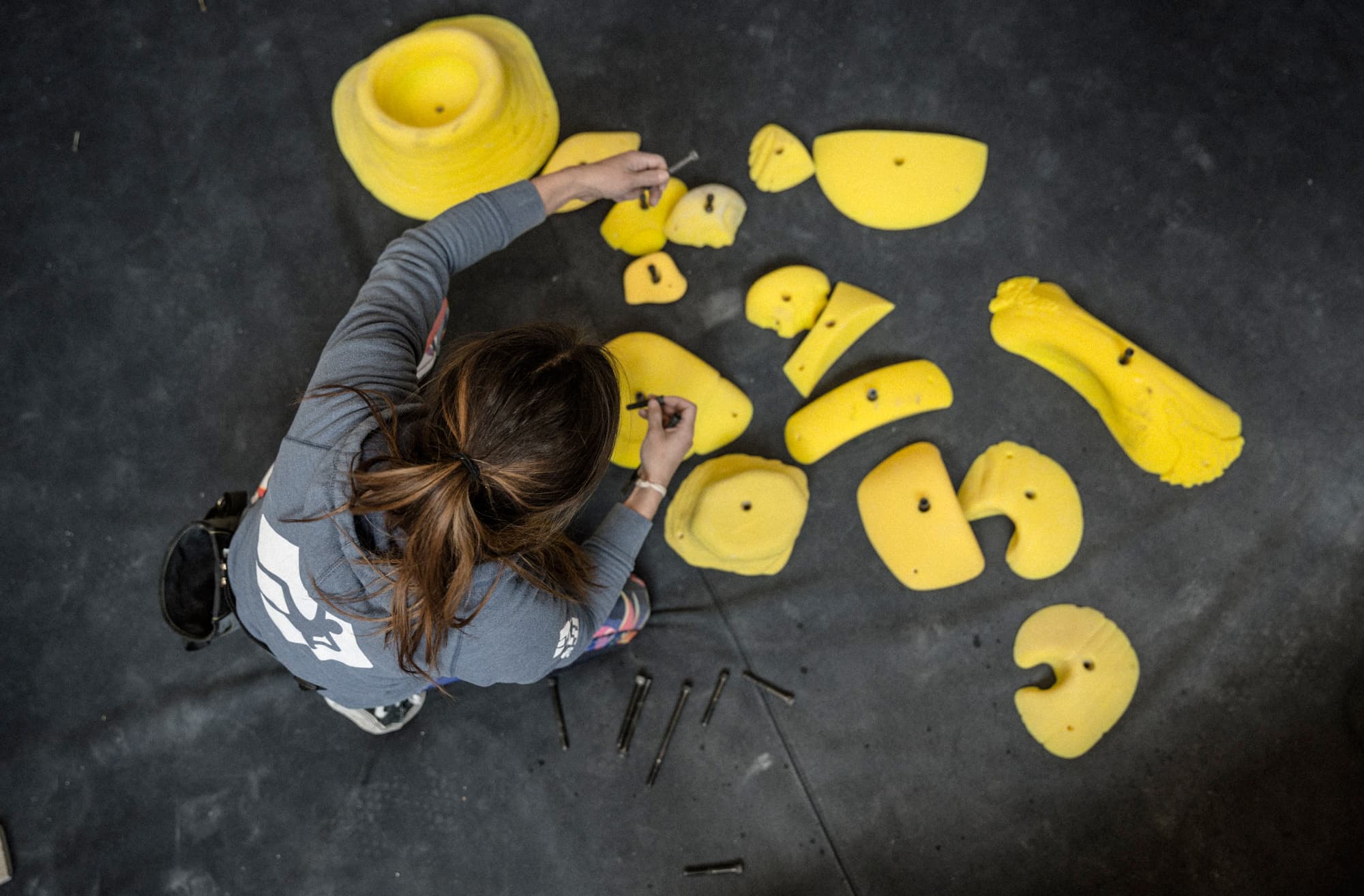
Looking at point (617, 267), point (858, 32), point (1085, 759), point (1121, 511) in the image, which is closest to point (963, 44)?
point (858, 32)

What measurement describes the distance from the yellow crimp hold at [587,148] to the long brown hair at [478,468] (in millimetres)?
928

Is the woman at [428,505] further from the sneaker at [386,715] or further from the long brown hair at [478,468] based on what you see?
the sneaker at [386,715]

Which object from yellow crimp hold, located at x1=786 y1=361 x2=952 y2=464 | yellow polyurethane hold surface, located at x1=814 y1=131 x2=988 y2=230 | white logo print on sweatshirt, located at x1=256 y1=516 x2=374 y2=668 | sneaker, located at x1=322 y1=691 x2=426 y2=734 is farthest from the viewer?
yellow polyurethane hold surface, located at x1=814 y1=131 x2=988 y2=230

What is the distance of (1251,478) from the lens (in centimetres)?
177

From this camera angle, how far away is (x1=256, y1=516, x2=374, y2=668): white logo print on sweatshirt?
1.10m

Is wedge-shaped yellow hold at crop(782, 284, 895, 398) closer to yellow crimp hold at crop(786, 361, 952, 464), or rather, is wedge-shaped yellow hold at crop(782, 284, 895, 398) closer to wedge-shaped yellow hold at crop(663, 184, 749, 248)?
yellow crimp hold at crop(786, 361, 952, 464)

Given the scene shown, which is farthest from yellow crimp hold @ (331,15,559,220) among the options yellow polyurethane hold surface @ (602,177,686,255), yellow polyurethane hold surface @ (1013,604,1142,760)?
yellow polyurethane hold surface @ (1013,604,1142,760)

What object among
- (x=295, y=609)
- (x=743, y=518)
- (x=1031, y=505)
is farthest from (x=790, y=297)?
(x=295, y=609)

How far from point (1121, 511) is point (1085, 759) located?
50cm

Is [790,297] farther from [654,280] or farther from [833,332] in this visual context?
[654,280]

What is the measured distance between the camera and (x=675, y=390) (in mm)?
1769

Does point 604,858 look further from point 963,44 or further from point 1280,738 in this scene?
point 963,44

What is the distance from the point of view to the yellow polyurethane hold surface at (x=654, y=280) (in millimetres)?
1830

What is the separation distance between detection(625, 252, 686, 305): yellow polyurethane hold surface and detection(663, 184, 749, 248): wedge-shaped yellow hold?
61 mm
